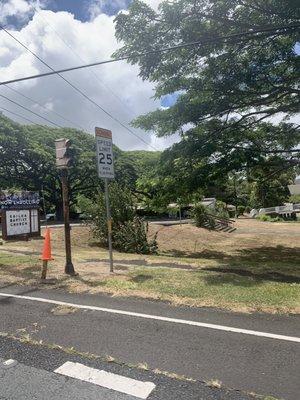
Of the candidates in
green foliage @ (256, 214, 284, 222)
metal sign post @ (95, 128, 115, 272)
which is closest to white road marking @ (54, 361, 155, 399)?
metal sign post @ (95, 128, 115, 272)

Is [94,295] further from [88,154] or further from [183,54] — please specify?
[88,154]

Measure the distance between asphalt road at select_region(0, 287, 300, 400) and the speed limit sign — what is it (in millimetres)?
3605

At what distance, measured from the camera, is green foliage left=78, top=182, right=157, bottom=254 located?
769 inches

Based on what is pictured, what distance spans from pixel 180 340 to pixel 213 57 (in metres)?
12.5

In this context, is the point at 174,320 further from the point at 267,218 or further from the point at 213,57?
the point at 267,218

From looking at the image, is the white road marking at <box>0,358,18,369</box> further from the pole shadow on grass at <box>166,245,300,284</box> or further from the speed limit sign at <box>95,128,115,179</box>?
the pole shadow on grass at <box>166,245,300,284</box>

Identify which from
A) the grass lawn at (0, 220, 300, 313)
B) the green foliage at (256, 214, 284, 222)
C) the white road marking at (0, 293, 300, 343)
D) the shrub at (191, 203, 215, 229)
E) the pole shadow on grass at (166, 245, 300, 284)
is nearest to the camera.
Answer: the white road marking at (0, 293, 300, 343)

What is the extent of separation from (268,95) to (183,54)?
13.4 ft

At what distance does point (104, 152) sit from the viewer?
972cm

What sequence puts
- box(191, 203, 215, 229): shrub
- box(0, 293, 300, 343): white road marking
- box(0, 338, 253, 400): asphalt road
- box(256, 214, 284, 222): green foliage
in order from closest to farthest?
box(0, 338, 253, 400): asphalt road
box(0, 293, 300, 343): white road marking
box(191, 203, 215, 229): shrub
box(256, 214, 284, 222): green foliage

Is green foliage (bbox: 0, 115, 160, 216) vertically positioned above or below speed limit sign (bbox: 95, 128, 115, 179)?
above

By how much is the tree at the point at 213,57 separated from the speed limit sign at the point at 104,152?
483 cm

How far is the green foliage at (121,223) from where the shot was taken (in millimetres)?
19531

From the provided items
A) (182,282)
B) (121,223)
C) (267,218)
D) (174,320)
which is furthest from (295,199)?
(174,320)
